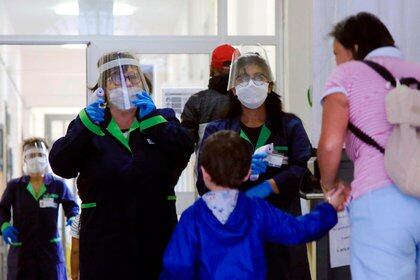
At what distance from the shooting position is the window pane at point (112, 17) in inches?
242

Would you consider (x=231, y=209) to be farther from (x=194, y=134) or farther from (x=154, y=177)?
(x=194, y=134)

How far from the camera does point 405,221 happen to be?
8.22ft

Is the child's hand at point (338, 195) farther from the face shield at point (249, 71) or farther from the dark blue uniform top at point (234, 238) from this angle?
the face shield at point (249, 71)

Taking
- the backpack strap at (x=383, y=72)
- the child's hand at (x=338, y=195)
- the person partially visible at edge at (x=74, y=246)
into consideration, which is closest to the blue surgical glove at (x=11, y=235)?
the person partially visible at edge at (x=74, y=246)

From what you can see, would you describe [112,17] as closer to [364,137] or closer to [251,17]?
[251,17]

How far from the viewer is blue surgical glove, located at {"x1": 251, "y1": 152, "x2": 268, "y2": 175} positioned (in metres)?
3.13

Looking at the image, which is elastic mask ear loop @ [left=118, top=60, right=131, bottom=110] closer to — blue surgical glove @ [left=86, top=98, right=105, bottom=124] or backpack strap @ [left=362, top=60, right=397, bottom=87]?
blue surgical glove @ [left=86, top=98, right=105, bottom=124]

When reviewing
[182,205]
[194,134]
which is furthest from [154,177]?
[182,205]

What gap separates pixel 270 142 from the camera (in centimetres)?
327

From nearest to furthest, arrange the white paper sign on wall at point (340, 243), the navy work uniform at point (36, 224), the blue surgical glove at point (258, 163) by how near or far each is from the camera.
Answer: the blue surgical glove at point (258, 163) → the white paper sign on wall at point (340, 243) → the navy work uniform at point (36, 224)

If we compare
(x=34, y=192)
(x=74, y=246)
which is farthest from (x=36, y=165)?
(x=74, y=246)

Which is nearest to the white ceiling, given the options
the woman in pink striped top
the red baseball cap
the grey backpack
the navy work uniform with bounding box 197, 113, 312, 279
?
the red baseball cap

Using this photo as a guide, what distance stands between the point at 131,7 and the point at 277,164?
3343 millimetres

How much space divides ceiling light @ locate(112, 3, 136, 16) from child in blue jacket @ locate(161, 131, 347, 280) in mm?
3570
